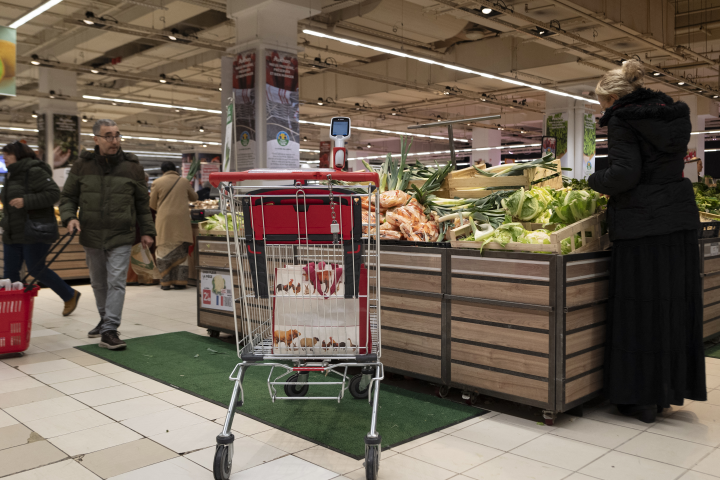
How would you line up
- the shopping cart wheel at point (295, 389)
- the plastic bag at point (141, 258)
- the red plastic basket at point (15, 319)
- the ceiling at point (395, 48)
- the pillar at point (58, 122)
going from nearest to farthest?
the shopping cart wheel at point (295, 389), the red plastic basket at point (15, 319), the plastic bag at point (141, 258), the ceiling at point (395, 48), the pillar at point (58, 122)

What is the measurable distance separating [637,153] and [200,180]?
1777 centimetres

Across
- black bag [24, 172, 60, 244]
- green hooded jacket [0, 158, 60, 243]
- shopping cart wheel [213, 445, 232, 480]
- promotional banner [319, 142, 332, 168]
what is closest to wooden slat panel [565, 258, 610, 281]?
shopping cart wheel [213, 445, 232, 480]

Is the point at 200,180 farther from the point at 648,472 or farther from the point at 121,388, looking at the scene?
the point at 648,472

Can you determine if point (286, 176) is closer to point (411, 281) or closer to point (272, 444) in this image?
point (272, 444)

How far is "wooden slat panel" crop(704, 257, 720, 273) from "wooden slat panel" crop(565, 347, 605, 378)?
2017mm

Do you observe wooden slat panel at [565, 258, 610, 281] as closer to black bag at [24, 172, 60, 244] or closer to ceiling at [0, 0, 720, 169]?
black bag at [24, 172, 60, 244]

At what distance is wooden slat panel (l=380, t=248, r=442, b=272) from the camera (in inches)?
130

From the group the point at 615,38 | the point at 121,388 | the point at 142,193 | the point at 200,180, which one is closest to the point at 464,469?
the point at 121,388

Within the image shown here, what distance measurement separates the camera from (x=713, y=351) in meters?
4.59

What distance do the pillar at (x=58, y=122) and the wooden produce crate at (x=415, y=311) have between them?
12.2 metres

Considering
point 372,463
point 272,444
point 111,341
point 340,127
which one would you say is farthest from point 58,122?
point 372,463

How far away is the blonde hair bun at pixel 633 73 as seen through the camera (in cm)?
300

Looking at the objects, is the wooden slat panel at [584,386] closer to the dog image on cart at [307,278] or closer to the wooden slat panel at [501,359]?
the wooden slat panel at [501,359]

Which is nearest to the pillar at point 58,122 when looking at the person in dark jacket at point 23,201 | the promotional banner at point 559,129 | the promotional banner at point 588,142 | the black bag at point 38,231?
the person in dark jacket at point 23,201
